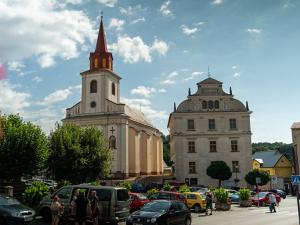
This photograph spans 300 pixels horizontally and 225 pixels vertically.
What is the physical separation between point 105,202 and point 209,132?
40.9 metres

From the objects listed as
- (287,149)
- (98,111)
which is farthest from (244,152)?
(287,149)

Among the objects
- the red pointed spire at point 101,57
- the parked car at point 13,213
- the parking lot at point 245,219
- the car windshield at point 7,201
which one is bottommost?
the parking lot at point 245,219

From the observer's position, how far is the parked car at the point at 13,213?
1642cm

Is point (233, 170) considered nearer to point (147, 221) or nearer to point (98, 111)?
point (98, 111)

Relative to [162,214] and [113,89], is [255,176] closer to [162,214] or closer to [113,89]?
[113,89]

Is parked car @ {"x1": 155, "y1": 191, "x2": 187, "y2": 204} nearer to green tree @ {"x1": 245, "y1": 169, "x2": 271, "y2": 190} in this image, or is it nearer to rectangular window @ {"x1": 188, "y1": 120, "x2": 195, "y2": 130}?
green tree @ {"x1": 245, "y1": 169, "x2": 271, "y2": 190}

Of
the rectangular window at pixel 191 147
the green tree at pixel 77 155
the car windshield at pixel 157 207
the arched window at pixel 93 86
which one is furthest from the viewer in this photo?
the arched window at pixel 93 86

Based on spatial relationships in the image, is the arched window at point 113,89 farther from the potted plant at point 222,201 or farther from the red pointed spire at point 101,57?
the potted plant at point 222,201

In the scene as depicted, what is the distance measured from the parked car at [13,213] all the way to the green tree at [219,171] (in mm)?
39480

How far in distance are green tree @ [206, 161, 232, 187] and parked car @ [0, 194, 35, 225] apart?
39.5 metres

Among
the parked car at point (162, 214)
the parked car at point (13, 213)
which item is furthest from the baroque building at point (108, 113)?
the parked car at point (13, 213)

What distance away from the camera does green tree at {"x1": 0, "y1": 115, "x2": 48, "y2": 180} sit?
28.3 m

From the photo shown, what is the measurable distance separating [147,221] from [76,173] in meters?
18.6

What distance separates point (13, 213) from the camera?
16.5 meters
